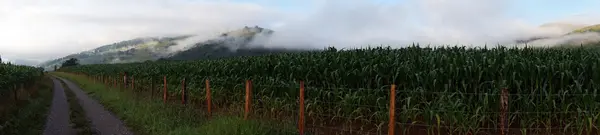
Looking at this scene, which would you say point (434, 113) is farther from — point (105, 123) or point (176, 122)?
point (105, 123)

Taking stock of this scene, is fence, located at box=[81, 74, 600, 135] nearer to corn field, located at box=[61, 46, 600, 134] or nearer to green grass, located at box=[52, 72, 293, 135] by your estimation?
corn field, located at box=[61, 46, 600, 134]

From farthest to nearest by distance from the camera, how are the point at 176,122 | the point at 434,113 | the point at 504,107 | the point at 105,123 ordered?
the point at 105,123 → the point at 176,122 → the point at 434,113 → the point at 504,107

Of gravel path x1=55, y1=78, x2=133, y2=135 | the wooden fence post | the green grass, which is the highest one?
the wooden fence post

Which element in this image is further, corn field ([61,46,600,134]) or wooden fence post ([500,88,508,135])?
corn field ([61,46,600,134])

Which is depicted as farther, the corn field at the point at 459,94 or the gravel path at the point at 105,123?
the gravel path at the point at 105,123

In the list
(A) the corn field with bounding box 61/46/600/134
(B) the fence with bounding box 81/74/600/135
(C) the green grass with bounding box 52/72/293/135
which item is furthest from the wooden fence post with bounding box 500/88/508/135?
(C) the green grass with bounding box 52/72/293/135

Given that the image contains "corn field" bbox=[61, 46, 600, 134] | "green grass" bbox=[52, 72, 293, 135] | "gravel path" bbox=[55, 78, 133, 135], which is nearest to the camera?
"corn field" bbox=[61, 46, 600, 134]

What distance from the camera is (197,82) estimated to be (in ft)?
62.7

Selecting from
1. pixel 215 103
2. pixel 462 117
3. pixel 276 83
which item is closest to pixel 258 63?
pixel 215 103

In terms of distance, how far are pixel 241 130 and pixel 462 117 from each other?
4.22m

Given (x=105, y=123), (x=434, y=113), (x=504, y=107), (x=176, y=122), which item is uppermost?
(x=504, y=107)

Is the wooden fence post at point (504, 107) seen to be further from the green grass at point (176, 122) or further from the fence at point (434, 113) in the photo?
the green grass at point (176, 122)

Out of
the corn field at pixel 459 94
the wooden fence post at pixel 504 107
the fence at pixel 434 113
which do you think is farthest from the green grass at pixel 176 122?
the wooden fence post at pixel 504 107

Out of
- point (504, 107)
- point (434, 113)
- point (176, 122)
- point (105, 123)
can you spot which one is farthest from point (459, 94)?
point (105, 123)
